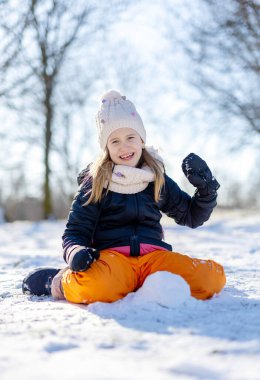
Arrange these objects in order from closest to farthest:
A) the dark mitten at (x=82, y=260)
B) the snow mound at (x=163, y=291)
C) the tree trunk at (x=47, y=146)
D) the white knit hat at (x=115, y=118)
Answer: the snow mound at (x=163, y=291) < the dark mitten at (x=82, y=260) < the white knit hat at (x=115, y=118) < the tree trunk at (x=47, y=146)

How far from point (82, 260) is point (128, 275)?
0.74 ft

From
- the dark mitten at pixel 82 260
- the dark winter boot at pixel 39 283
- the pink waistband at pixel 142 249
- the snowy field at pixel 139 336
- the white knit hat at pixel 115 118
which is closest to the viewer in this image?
the snowy field at pixel 139 336

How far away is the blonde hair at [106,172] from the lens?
251cm

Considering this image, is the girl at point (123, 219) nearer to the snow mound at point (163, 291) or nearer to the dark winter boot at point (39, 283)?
the dark winter boot at point (39, 283)

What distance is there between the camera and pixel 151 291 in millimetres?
2062

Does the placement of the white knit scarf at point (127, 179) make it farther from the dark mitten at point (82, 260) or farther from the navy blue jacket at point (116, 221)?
the dark mitten at point (82, 260)

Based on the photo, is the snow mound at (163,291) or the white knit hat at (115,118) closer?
the snow mound at (163,291)

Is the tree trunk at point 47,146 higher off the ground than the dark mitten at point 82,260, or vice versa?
the tree trunk at point 47,146

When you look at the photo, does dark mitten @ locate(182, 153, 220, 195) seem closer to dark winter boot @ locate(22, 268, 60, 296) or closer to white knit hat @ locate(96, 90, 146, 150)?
Result: white knit hat @ locate(96, 90, 146, 150)

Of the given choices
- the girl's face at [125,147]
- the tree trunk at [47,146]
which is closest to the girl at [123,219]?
the girl's face at [125,147]

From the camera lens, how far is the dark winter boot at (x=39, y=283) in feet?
8.38

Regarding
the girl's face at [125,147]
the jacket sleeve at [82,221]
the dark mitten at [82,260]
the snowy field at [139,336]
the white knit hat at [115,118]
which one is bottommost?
the snowy field at [139,336]

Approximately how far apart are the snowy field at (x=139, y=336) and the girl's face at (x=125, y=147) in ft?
2.41

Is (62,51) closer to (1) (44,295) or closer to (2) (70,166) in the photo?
(2) (70,166)
